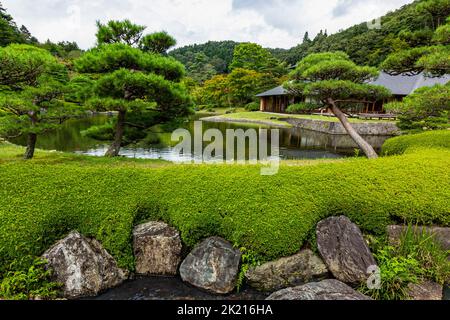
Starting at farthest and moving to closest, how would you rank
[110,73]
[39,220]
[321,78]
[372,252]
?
[321,78]
[110,73]
[372,252]
[39,220]

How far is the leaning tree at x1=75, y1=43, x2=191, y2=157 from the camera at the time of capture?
6453mm

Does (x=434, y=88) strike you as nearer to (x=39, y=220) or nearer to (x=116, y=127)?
(x=39, y=220)

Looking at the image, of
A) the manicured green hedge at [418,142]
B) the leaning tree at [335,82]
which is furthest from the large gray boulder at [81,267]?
the manicured green hedge at [418,142]

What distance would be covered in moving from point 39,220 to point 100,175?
976 millimetres

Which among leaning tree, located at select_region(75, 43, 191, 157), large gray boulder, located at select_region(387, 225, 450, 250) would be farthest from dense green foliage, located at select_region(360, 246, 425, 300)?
leaning tree, located at select_region(75, 43, 191, 157)

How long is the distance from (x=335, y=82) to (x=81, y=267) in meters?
6.61

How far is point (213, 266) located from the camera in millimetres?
3545

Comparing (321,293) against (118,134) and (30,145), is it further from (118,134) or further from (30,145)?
(30,145)

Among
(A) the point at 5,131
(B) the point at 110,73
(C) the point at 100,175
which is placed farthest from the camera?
(B) the point at 110,73

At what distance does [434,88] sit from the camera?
5.40 metres

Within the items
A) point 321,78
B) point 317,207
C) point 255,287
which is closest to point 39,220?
point 255,287

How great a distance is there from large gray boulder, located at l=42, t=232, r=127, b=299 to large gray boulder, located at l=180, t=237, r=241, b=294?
0.94 m

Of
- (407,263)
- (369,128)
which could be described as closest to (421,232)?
(407,263)

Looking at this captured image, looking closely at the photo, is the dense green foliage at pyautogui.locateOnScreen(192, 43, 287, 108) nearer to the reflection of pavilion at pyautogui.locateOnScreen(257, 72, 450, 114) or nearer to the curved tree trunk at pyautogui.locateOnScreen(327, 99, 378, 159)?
the reflection of pavilion at pyautogui.locateOnScreen(257, 72, 450, 114)
